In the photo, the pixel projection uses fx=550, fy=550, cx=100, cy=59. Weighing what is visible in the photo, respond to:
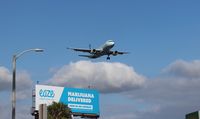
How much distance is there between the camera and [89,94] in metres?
112

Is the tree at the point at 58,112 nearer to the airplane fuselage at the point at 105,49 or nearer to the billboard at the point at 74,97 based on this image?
the airplane fuselage at the point at 105,49

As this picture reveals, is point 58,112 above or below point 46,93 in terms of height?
below

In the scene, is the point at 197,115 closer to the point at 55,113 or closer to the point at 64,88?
the point at 55,113

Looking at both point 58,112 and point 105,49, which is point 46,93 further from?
point 58,112

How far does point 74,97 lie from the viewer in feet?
359

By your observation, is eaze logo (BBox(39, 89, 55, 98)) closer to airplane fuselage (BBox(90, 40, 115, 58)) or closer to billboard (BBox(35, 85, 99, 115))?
billboard (BBox(35, 85, 99, 115))

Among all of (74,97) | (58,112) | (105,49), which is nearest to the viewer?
(58,112)

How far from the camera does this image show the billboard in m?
105

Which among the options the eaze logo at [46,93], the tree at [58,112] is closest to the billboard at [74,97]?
the eaze logo at [46,93]

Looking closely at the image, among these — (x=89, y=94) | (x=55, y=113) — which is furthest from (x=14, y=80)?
(x=89, y=94)

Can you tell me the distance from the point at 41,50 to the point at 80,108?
71.1m

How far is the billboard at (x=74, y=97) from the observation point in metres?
105

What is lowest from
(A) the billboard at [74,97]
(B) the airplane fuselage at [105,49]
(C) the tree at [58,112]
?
(C) the tree at [58,112]

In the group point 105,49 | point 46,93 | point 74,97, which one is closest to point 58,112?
point 105,49
